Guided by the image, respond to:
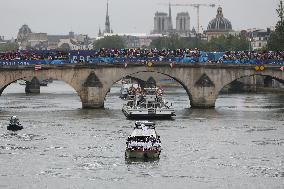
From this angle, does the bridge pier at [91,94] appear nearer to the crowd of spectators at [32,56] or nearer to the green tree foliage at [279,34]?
the crowd of spectators at [32,56]

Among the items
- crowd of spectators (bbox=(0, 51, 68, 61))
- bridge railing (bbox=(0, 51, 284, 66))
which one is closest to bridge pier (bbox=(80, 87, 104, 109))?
bridge railing (bbox=(0, 51, 284, 66))

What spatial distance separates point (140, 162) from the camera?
252 feet

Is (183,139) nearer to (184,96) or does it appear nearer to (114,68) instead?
(114,68)

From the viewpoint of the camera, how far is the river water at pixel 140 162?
6994 cm

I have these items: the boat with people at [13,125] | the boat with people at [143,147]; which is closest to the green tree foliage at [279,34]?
the boat with people at [13,125]

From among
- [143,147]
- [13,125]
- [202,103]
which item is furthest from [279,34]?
[143,147]

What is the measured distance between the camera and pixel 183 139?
89.1 m

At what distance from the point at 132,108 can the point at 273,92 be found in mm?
57153

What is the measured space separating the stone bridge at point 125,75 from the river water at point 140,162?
2.21 m

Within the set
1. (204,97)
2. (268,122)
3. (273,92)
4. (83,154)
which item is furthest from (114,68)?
(273,92)

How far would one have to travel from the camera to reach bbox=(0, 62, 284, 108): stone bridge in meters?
116

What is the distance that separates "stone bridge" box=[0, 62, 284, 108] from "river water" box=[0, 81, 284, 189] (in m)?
2.21

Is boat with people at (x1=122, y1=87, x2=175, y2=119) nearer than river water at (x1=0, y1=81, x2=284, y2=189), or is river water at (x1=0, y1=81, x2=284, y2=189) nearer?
river water at (x1=0, y1=81, x2=284, y2=189)

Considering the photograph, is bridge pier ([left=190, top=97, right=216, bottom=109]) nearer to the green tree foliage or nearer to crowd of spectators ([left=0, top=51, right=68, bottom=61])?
crowd of spectators ([left=0, top=51, right=68, bottom=61])
